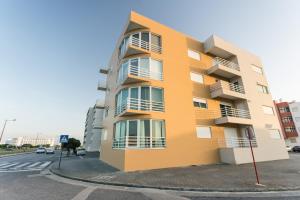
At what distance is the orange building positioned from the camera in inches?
501

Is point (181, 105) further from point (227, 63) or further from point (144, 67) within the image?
point (227, 63)

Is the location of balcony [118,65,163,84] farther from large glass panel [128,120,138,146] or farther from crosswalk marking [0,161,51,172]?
crosswalk marking [0,161,51,172]

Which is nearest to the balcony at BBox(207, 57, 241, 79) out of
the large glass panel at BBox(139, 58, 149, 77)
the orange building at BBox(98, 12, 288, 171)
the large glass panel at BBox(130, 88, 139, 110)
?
the orange building at BBox(98, 12, 288, 171)

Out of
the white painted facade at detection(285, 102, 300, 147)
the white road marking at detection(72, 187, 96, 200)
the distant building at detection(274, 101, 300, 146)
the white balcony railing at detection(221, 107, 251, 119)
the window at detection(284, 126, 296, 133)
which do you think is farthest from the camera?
the window at detection(284, 126, 296, 133)

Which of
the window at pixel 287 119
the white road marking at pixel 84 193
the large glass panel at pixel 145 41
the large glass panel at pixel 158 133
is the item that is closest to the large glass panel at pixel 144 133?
the large glass panel at pixel 158 133

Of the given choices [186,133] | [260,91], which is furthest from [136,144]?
[260,91]

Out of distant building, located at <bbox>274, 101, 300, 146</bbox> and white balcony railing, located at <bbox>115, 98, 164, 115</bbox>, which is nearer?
white balcony railing, located at <bbox>115, 98, 164, 115</bbox>

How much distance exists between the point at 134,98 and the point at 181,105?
4.73 meters

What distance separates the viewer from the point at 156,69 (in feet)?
49.2

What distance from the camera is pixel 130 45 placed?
46.4 ft

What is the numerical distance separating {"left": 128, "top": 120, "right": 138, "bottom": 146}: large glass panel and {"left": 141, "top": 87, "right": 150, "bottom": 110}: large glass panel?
150 cm

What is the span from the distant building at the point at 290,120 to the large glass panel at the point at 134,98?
188 ft

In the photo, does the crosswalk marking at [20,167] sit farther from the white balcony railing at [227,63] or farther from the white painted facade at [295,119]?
the white painted facade at [295,119]

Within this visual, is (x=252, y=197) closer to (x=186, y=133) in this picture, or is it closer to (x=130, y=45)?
(x=186, y=133)
